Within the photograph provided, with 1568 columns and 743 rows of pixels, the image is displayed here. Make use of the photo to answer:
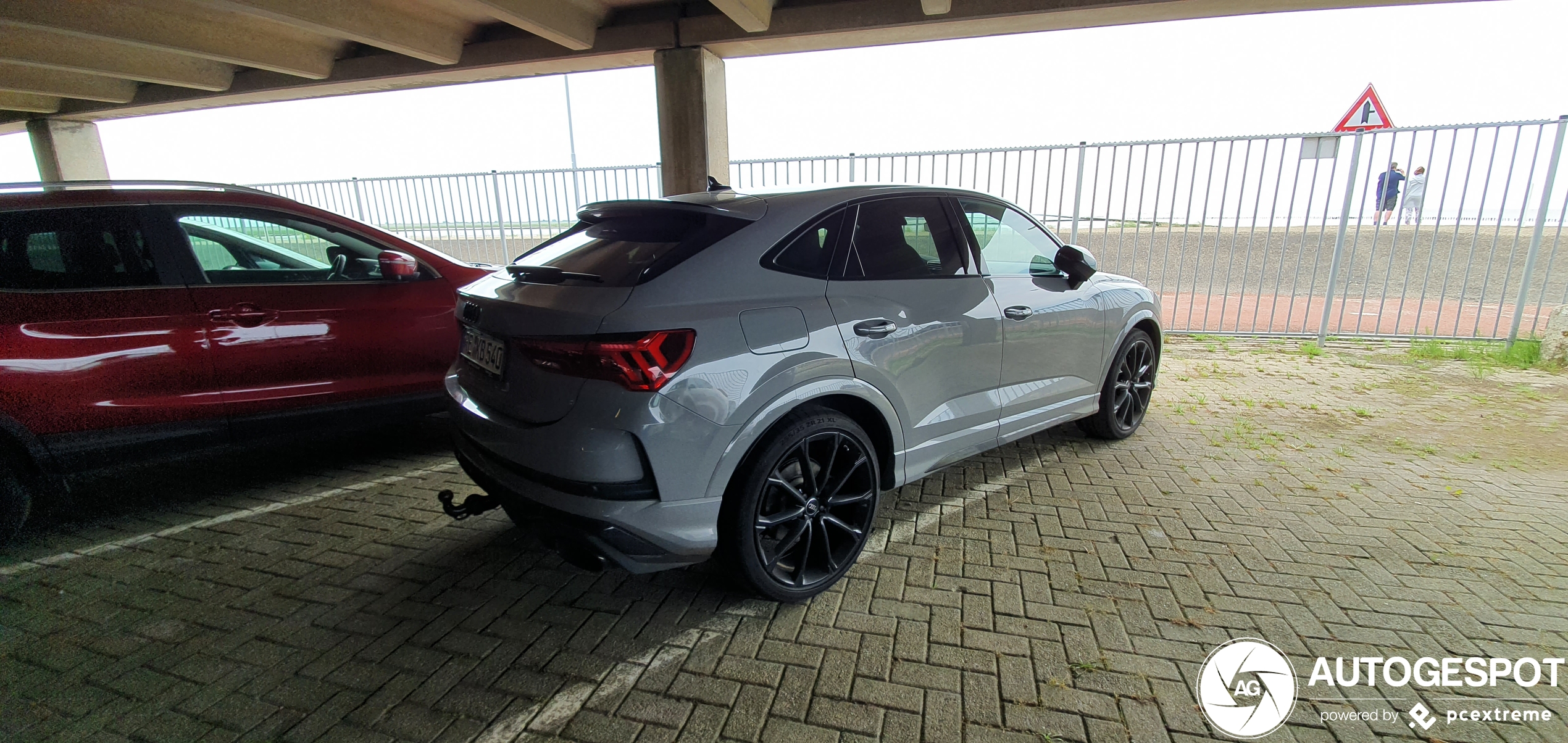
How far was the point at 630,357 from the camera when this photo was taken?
2.13m

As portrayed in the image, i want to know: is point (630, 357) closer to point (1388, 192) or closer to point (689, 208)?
point (689, 208)

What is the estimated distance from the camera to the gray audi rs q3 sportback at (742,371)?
7.18ft

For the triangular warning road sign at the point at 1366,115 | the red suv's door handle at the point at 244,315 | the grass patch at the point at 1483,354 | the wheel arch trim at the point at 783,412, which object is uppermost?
the triangular warning road sign at the point at 1366,115

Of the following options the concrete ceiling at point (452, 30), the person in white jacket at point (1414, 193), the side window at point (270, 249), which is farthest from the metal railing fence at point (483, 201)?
the person in white jacket at point (1414, 193)

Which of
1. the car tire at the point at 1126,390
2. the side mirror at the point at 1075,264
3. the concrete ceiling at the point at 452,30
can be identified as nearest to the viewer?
the side mirror at the point at 1075,264

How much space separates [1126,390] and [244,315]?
210 inches

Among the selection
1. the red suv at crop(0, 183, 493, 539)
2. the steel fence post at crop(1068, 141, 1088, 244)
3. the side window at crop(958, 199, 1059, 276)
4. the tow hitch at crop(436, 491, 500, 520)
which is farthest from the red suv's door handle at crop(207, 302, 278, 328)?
the steel fence post at crop(1068, 141, 1088, 244)

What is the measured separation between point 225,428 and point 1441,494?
21.9ft

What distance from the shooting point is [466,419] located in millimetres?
2643

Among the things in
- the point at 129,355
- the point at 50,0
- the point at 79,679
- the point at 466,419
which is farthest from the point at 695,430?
the point at 50,0

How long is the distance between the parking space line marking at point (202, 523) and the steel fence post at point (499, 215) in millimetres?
7275

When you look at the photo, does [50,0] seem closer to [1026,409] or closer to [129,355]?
[129,355]

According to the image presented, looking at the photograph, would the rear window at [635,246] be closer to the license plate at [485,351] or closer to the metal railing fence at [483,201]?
the license plate at [485,351]

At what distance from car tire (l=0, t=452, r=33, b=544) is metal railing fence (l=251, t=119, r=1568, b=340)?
481cm
